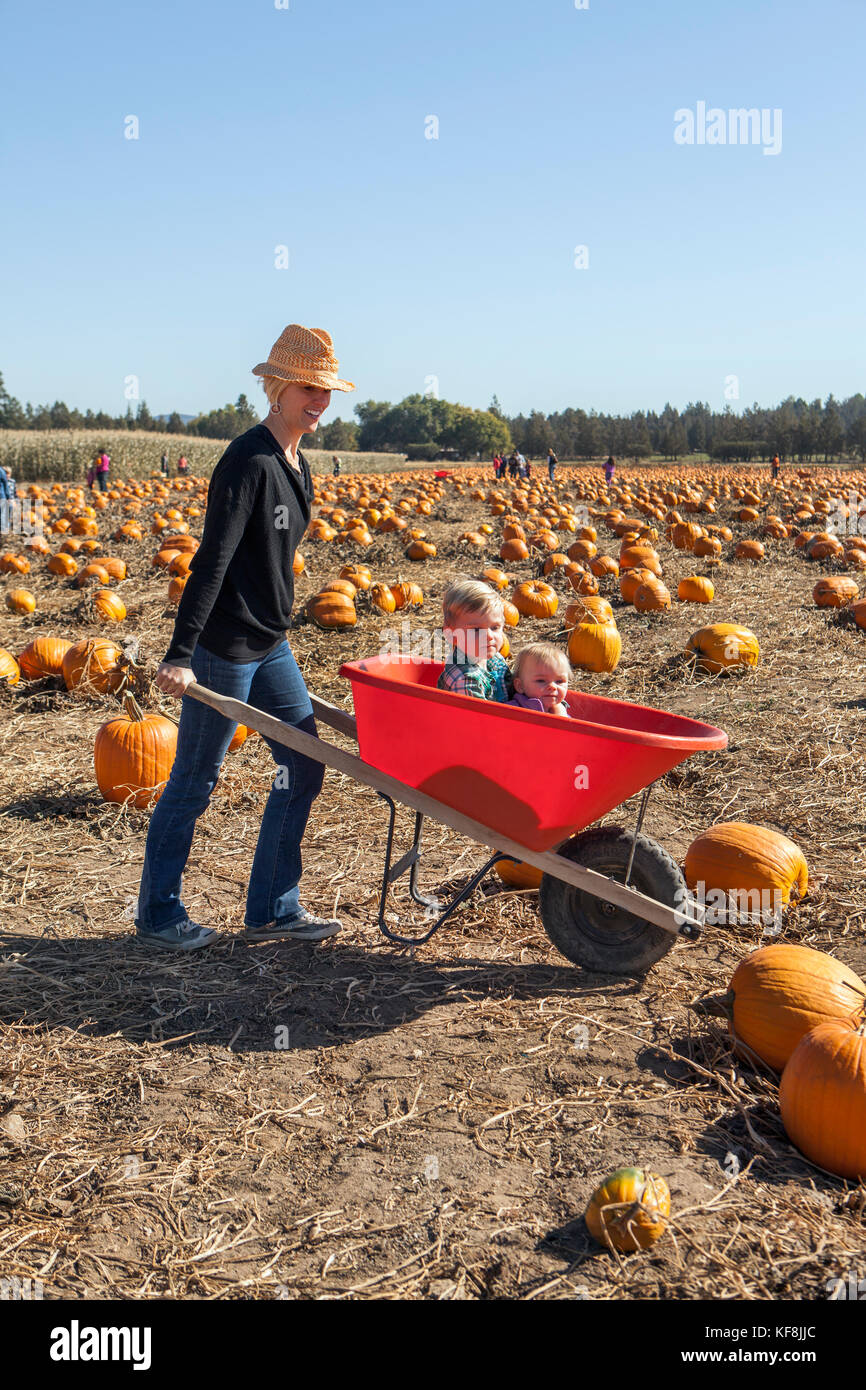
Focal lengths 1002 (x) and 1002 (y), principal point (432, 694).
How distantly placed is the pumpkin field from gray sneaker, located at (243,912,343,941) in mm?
63

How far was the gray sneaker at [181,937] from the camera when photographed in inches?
151

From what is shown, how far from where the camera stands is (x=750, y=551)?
1510cm

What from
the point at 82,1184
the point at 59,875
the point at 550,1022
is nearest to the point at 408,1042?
the point at 550,1022

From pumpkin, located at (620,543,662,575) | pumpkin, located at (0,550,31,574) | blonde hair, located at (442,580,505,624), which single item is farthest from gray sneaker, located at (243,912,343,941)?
pumpkin, located at (0,550,31,574)

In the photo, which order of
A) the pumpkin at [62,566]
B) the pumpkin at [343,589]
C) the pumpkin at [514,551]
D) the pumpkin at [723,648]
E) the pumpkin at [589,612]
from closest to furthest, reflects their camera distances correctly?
1. the pumpkin at [723,648]
2. the pumpkin at [589,612]
3. the pumpkin at [343,589]
4. the pumpkin at [62,566]
5. the pumpkin at [514,551]

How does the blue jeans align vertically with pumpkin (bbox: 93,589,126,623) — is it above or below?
below

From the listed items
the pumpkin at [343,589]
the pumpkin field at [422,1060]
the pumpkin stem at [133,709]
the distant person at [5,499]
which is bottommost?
the pumpkin field at [422,1060]

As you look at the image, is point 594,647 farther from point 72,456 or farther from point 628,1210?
point 72,456

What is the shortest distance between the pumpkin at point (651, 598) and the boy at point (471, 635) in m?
7.09

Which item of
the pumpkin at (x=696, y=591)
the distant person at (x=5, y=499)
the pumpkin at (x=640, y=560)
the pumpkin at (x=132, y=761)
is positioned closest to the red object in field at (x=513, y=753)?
the pumpkin at (x=132, y=761)

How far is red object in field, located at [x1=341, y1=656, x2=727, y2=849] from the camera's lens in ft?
9.80

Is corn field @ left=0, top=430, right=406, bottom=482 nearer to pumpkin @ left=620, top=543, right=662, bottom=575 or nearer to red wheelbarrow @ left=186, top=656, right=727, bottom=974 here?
pumpkin @ left=620, top=543, right=662, bottom=575

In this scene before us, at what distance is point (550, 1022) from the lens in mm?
3320

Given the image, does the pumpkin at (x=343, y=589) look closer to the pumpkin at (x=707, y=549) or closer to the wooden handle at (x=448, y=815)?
the wooden handle at (x=448, y=815)
